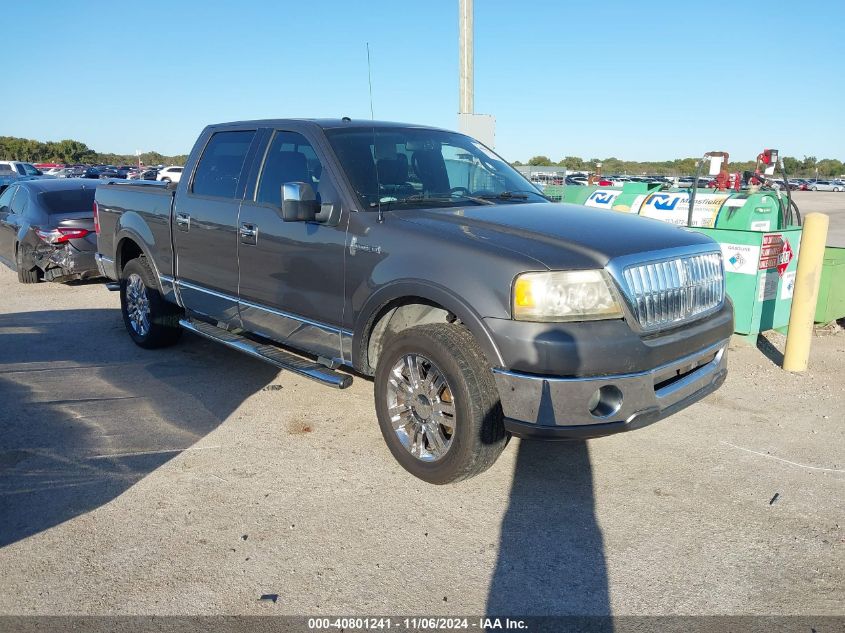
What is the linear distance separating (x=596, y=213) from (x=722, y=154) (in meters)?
8.07

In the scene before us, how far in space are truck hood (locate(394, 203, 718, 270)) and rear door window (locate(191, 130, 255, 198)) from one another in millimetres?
1772

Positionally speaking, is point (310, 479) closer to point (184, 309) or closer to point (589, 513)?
point (589, 513)

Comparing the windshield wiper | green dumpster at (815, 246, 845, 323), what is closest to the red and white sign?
green dumpster at (815, 246, 845, 323)

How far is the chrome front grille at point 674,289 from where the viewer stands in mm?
3445

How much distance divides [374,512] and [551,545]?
92 cm

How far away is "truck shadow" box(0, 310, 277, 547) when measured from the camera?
150 inches

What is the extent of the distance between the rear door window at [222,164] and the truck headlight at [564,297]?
9.10ft

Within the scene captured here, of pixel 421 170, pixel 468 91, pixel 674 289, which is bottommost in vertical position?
pixel 674 289

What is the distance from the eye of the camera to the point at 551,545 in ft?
10.8

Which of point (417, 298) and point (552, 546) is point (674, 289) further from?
point (552, 546)

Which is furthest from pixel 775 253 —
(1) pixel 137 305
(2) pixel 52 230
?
(2) pixel 52 230

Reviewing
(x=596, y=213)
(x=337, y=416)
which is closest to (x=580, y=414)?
(x=596, y=213)

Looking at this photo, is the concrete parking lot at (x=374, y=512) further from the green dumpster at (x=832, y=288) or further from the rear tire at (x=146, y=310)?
the green dumpster at (x=832, y=288)

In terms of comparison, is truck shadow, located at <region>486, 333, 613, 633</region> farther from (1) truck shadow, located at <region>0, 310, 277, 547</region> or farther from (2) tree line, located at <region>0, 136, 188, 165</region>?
(2) tree line, located at <region>0, 136, 188, 165</region>
